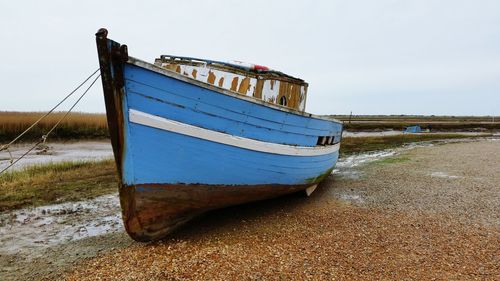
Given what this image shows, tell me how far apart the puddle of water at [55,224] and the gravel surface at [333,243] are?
4.85 feet

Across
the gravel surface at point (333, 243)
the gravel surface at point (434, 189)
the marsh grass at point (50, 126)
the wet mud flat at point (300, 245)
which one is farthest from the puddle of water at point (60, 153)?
the gravel surface at point (434, 189)

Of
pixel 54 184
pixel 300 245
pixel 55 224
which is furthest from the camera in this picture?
pixel 54 184

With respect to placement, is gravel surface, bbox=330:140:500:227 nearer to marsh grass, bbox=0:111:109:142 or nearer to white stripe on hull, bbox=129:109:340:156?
white stripe on hull, bbox=129:109:340:156

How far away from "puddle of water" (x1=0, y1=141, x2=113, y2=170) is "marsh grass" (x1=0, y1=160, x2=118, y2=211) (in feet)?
8.84

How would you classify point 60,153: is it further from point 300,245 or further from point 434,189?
point 434,189

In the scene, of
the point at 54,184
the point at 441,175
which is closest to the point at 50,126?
the point at 54,184

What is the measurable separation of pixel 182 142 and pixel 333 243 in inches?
114

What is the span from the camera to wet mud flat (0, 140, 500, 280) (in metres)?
4.82

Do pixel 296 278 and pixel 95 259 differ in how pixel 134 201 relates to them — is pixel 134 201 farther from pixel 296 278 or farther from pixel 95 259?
pixel 296 278

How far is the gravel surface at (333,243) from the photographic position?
4.78 metres

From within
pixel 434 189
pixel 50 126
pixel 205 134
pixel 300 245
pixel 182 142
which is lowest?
pixel 300 245

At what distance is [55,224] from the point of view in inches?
288

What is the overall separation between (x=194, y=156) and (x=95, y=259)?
7.24 feet

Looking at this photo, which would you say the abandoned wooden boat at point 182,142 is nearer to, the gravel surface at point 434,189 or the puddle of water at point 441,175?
the gravel surface at point 434,189
